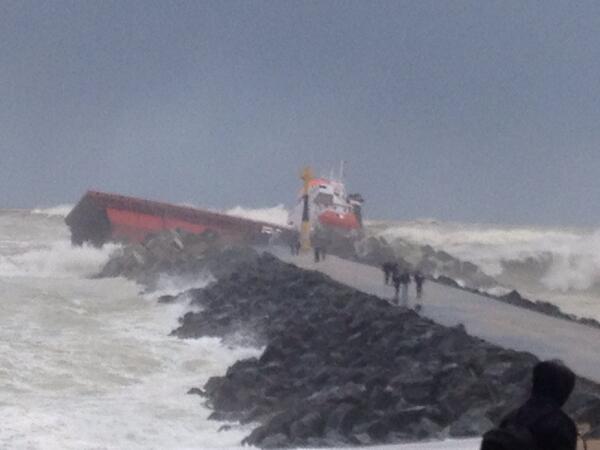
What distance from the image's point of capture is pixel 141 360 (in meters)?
13.5

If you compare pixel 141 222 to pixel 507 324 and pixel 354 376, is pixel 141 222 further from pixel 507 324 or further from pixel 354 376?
pixel 354 376

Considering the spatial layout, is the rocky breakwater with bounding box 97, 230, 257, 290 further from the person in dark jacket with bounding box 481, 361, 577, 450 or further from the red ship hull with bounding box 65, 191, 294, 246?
the person in dark jacket with bounding box 481, 361, 577, 450

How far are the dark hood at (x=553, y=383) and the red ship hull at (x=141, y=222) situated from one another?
3143 cm

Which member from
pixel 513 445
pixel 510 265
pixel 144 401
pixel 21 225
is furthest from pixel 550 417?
pixel 21 225

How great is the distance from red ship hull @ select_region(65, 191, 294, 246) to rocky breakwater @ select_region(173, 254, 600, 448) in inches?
668

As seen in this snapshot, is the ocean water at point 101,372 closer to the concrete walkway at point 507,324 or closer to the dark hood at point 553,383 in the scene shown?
the concrete walkway at point 507,324

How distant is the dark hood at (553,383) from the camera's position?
8.26ft

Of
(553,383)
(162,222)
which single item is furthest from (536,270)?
(553,383)

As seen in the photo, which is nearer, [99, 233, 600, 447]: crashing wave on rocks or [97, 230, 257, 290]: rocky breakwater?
[99, 233, 600, 447]: crashing wave on rocks

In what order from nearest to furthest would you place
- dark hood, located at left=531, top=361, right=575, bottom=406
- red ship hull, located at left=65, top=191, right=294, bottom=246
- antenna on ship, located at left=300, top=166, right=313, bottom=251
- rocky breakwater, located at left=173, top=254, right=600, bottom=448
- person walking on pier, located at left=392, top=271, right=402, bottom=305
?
dark hood, located at left=531, top=361, right=575, bottom=406 < rocky breakwater, located at left=173, top=254, right=600, bottom=448 < person walking on pier, located at left=392, top=271, right=402, bottom=305 < antenna on ship, located at left=300, top=166, right=313, bottom=251 < red ship hull, located at left=65, top=191, right=294, bottom=246

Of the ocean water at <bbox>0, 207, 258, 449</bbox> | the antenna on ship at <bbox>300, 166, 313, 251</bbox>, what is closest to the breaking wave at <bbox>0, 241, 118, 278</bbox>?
the antenna on ship at <bbox>300, 166, 313, 251</bbox>

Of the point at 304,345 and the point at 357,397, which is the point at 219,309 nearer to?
the point at 304,345

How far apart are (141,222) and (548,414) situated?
33303 millimetres

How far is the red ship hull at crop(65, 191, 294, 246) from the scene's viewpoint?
3431 centimetres
